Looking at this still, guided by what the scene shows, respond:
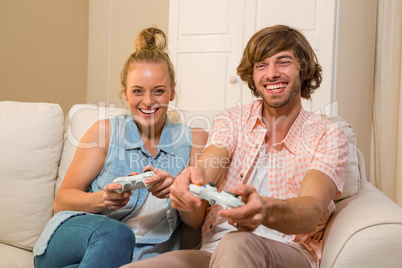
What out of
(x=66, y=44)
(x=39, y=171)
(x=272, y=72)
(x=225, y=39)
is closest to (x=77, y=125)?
(x=39, y=171)

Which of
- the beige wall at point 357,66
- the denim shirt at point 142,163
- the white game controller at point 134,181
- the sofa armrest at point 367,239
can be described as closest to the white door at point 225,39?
the beige wall at point 357,66

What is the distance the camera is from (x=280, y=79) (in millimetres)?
1462

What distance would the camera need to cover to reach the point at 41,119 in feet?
5.57

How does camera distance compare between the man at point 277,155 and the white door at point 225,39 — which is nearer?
the man at point 277,155

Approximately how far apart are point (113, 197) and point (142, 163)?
0.25 meters

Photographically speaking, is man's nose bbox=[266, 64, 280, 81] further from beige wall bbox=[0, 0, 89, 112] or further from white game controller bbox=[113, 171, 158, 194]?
beige wall bbox=[0, 0, 89, 112]

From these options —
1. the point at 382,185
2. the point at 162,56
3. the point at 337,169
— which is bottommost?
the point at 382,185

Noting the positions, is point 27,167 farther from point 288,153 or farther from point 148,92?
point 288,153

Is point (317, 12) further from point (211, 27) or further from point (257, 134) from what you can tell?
point (257, 134)

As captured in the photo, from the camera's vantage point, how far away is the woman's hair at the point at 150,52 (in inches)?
62.9

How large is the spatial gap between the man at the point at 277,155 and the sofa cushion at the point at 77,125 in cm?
47

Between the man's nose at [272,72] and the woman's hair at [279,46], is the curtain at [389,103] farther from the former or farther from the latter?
the man's nose at [272,72]

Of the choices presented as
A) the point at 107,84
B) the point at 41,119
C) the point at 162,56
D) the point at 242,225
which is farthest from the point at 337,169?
the point at 107,84

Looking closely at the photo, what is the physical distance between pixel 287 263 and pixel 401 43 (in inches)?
93.6
